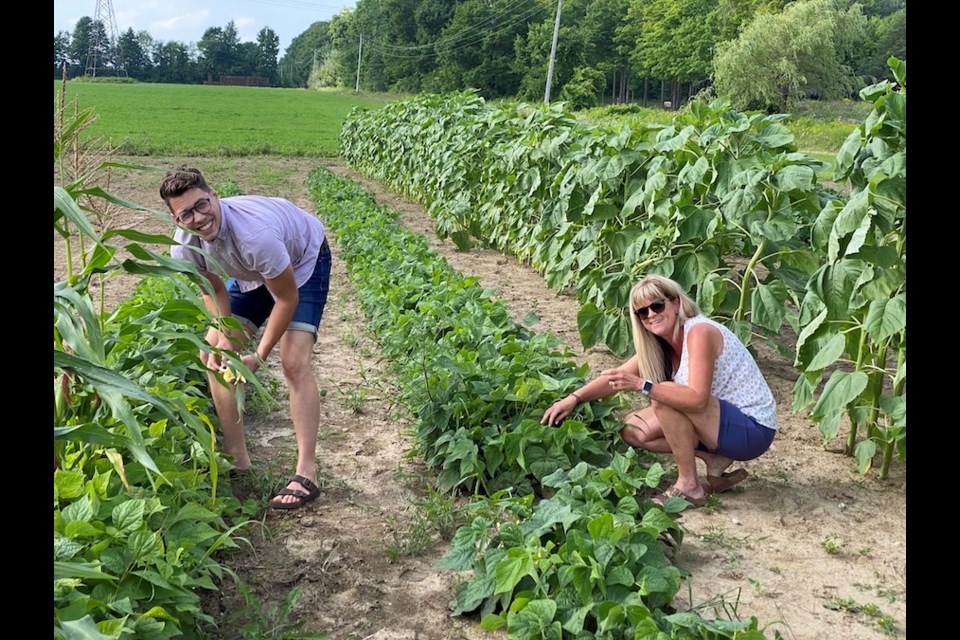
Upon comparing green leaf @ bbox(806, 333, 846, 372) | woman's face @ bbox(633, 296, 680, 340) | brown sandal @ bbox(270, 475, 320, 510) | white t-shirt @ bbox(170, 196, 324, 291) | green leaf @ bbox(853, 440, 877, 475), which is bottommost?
brown sandal @ bbox(270, 475, 320, 510)

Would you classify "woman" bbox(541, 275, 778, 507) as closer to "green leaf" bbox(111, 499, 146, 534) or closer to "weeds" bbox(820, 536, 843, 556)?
"weeds" bbox(820, 536, 843, 556)

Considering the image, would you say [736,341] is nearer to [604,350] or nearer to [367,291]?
[604,350]

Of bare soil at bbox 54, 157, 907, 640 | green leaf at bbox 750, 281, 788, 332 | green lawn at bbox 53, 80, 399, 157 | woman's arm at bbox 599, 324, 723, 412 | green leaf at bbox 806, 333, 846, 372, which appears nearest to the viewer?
bare soil at bbox 54, 157, 907, 640

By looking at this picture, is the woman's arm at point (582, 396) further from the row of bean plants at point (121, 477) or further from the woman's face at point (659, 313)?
the row of bean plants at point (121, 477)

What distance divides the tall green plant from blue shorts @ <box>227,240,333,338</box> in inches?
83.9

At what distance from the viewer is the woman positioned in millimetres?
3484

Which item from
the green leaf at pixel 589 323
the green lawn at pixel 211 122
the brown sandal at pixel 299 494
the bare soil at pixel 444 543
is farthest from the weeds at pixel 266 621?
the green lawn at pixel 211 122

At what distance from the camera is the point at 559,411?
3.81 m

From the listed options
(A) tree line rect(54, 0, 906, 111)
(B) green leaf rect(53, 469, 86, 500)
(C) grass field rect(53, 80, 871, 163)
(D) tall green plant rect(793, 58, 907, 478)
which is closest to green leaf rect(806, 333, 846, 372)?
(D) tall green plant rect(793, 58, 907, 478)

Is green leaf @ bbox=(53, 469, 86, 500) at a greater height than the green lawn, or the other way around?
the green lawn

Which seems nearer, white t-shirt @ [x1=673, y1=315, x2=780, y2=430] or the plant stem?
white t-shirt @ [x1=673, y1=315, x2=780, y2=430]

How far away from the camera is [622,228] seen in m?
5.88
